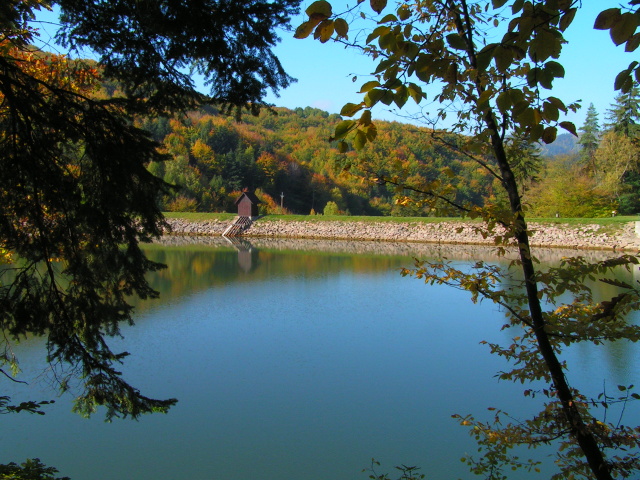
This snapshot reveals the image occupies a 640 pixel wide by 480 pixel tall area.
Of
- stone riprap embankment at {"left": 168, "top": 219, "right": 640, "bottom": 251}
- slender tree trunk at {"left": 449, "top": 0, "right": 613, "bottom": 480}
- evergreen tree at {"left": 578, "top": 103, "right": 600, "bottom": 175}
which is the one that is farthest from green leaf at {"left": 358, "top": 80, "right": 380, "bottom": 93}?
evergreen tree at {"left": 578, "top": 103, "right": 600, "bottom": 175}

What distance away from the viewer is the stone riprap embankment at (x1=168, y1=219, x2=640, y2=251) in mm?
19203

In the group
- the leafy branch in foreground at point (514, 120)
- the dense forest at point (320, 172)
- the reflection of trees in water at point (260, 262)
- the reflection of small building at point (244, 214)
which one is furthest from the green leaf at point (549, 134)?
the reflection of small building at point (244, 214)

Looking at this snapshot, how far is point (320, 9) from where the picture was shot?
1005mm

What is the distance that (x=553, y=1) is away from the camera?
1.01m

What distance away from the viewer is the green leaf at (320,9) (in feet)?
3.30

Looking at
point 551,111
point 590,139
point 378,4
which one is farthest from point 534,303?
point 590,139

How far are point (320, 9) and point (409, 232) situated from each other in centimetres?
2282

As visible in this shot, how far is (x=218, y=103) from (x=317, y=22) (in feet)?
6.11

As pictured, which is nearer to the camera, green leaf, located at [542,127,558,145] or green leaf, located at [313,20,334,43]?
green leaf, located at [313,20,334,43]

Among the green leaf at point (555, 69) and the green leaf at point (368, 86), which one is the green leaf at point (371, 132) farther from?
the green leaf at point (555, 69)

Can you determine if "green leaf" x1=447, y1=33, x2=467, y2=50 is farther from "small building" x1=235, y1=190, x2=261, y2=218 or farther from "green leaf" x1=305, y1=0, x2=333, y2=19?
"small building" x1=235, y1=190, x2=261, y2=218

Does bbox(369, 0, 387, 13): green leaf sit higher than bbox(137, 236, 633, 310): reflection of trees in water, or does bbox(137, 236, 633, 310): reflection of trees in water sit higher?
bbox(369, 0, 387, 13): green leaf

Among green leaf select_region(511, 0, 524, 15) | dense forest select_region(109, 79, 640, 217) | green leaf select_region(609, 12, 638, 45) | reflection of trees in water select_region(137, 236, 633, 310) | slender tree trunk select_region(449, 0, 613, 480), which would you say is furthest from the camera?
dense forest select_region(109, 79, 640, 217)

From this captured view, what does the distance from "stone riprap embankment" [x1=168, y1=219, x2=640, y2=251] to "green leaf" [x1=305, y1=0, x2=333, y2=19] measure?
1774cm
